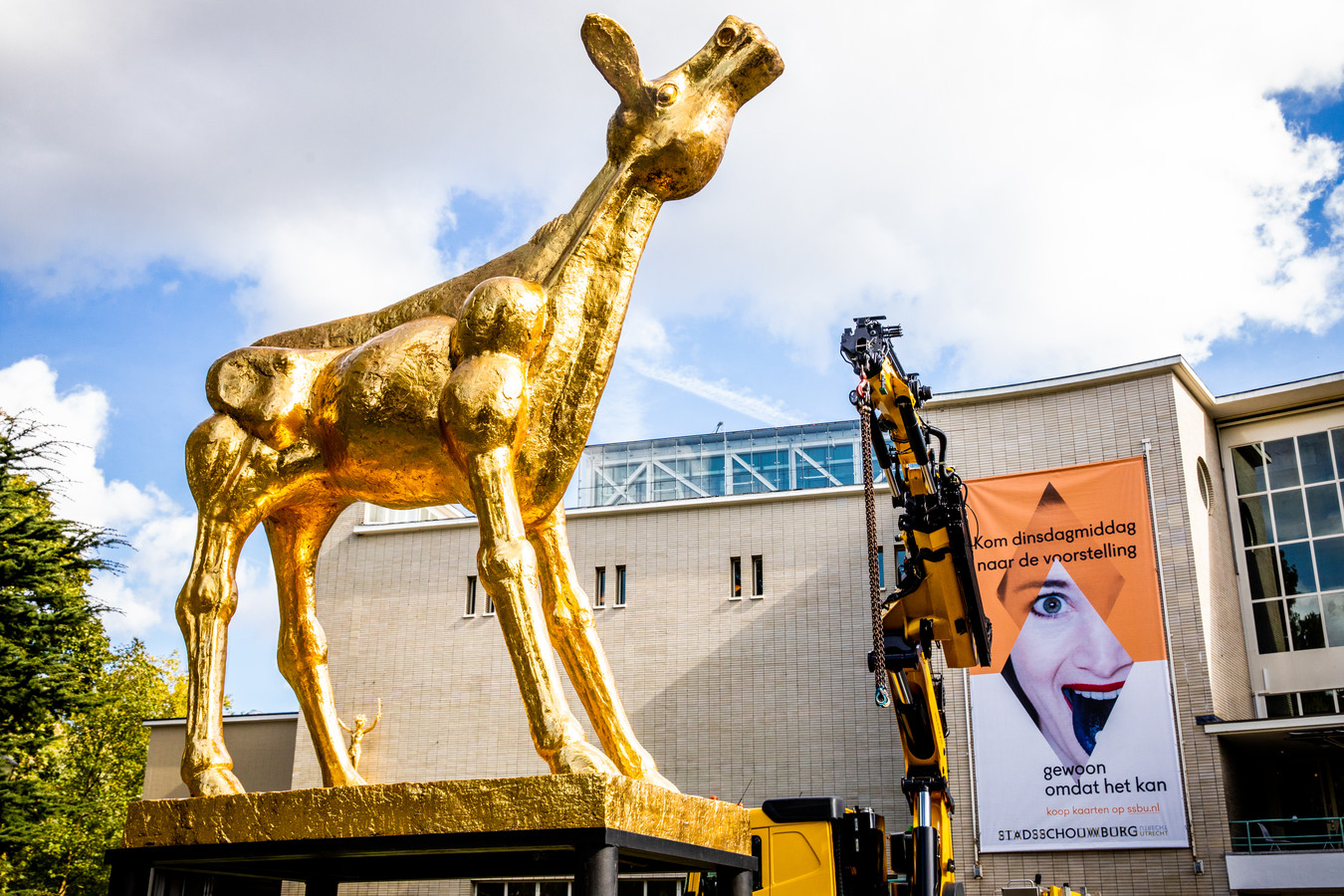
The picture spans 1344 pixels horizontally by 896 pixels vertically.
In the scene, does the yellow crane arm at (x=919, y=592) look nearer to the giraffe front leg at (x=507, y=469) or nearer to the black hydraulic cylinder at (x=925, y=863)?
the black hydraulic cylinder at (x=925, y=863)

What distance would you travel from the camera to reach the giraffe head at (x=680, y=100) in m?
4.61

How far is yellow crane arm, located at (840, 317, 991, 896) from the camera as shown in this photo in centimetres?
1323

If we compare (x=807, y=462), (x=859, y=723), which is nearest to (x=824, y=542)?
(x=859, y=723)

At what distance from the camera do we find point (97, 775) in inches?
1283

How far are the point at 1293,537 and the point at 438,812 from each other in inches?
894

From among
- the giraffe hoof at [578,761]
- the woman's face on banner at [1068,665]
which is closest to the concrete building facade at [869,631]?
the woman's face on banner at [1068,665]

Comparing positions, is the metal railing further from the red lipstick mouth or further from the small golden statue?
the small golden statue

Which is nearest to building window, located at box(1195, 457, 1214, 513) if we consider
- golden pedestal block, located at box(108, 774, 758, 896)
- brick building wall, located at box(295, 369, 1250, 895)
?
brick building wall, located at box(295, 369, 1250, 895)

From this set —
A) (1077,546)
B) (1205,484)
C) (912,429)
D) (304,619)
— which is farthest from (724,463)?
(304,619)

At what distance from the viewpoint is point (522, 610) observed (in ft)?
13.0

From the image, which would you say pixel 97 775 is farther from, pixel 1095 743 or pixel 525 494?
pixel 525 494

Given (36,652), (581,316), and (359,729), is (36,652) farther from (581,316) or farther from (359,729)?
(581,316)

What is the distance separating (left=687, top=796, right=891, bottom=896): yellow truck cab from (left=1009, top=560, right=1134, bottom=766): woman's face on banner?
23.8ft

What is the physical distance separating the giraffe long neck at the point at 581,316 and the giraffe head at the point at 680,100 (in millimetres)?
108
